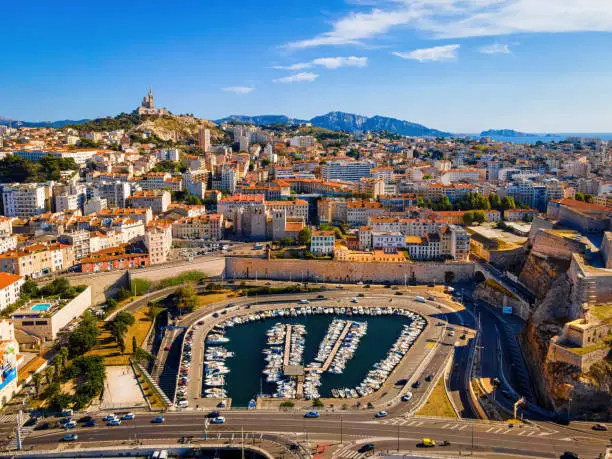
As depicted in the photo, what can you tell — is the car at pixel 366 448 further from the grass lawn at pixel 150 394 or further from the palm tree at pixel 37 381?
the palm tree at pixel 37 381

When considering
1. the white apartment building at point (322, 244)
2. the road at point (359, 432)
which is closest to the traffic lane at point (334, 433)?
the road at point (359, 432)

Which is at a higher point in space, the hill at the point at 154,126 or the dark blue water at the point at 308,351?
the hill at the point at 154,126

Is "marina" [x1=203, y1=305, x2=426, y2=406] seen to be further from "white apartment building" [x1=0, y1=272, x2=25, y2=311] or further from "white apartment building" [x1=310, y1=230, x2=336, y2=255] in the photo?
"white apartment building" [x1=0, y1=272, x2=25, y2=311]

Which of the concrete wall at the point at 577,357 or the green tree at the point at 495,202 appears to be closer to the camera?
the concrete wall at the point at 577,357

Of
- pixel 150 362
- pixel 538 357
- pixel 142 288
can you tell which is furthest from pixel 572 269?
pixel 142 288

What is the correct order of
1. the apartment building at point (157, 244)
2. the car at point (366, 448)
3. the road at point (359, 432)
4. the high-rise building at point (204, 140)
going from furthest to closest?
the high-rise building at point (204, 140)
the apartment building at point (157, 244)
the road at point (359, 432)
the car at point (366, 448)

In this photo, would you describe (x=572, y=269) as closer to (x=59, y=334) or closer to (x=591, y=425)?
(x=591, y=425)

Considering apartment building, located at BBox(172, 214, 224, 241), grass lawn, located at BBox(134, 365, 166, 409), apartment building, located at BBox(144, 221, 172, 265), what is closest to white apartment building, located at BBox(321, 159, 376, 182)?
apartment building, located at BBox(172, 214, 224, 241)
